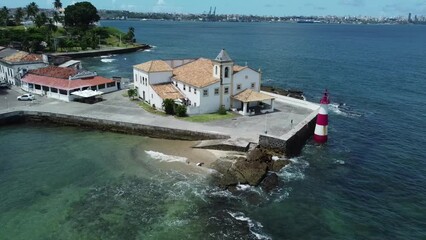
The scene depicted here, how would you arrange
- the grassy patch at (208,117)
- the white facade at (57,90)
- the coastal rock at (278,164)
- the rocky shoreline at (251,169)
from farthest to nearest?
the white facade at (57,90)
the grassy patch at (208,117)
the coastal rock at (278,164)
the rocky shoreline at (251,169)

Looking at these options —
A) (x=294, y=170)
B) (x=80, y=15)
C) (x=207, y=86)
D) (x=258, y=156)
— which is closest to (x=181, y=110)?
(x=207, y=86)

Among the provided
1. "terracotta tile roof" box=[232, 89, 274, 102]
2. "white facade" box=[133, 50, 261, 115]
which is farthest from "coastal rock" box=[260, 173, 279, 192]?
"white facade" box=[133, 50, 261, 115]

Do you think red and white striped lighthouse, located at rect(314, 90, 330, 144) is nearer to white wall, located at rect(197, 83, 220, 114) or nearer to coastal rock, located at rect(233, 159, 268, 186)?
coastal rock, located at rect(233, 159, 268, 186)

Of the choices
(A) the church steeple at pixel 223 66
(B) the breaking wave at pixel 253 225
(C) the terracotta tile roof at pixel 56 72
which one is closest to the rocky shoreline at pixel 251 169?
(B) the breaking wave at pixel 253 225

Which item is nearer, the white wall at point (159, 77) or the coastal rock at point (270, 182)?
the coastal rock at point (270, 182)

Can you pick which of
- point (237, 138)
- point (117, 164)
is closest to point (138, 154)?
point (117, 164)

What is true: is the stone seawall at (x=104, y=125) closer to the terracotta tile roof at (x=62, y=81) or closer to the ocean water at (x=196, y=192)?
the ocean water at (x=196, y=192)

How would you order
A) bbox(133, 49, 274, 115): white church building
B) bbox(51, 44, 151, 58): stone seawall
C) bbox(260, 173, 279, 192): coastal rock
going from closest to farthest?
bbox(260, 173, 279, 192): coastal rock, bbox(133, 49, 274, 115): white church building, bbox(51, 44, 151, 58): stone seawall
